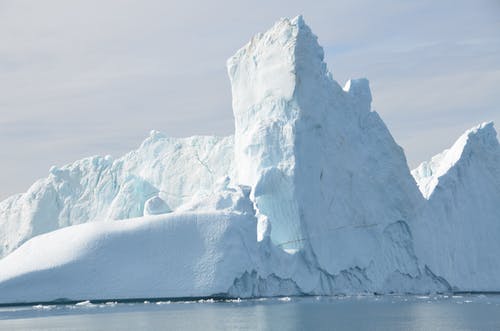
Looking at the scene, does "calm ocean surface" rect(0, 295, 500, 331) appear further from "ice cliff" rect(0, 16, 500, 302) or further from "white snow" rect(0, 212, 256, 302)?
"ice cliff" rect(0, 16, 500, 302)

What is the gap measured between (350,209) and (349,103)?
3.96m

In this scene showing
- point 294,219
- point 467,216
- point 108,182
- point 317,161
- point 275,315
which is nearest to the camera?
point 275,315

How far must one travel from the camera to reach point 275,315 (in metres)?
25.3

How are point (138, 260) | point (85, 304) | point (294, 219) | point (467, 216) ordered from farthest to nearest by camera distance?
1. point (467, 216)
2. point (294, 219)
3. point (85, 304)
4. point (138, 260)

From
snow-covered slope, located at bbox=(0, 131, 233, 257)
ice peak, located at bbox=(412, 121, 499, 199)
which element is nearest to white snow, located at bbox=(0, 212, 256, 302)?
ice peak, located at bbox=(412, 121, 499, 199)

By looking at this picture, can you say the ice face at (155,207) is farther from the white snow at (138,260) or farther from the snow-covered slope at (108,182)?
the snow-covered slope at (108,182)

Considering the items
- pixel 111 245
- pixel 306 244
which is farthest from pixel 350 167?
pixel 111 245

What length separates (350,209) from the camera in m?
34.7

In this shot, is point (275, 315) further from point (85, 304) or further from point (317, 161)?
point (317, 161)

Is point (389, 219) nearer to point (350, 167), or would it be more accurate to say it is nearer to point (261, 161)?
point (350, 167)

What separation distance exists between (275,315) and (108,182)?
2170cm

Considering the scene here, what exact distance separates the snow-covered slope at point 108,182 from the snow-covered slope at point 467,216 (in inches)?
404

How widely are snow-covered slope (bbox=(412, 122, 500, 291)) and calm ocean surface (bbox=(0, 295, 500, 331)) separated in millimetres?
3818

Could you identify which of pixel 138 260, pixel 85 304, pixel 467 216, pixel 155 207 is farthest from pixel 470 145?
pixel 85 304
